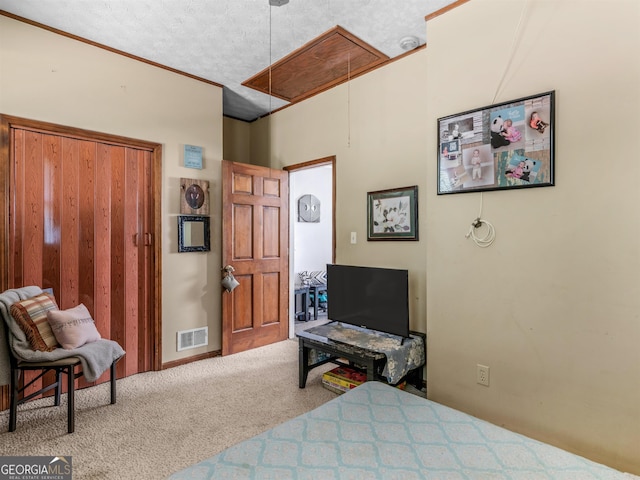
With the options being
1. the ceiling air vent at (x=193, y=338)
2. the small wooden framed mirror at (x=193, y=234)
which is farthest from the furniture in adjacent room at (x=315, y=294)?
the small wooden framed mirror at (x=193, y=234)

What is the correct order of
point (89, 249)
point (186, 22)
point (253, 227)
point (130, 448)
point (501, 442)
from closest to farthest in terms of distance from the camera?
point (501, 442) → point (130, 448) → point (186, 22) → point (89, 249) → point (253, 227)

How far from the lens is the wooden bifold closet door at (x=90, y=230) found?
2.60m

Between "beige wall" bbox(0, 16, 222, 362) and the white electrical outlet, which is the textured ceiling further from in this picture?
the white electrical outlet

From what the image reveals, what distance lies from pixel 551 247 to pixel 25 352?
316 cm

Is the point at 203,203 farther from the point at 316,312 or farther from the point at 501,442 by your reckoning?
the point at 501,442

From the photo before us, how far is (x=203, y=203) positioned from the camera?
349 centimetres

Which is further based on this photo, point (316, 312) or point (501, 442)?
point (316, 312)

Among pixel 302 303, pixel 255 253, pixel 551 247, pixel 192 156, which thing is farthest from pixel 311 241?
pixel 551 247

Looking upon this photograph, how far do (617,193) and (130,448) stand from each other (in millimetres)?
2988

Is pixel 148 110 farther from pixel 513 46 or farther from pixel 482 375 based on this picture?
pixel 482 375

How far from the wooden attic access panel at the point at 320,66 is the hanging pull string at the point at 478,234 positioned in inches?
67.0

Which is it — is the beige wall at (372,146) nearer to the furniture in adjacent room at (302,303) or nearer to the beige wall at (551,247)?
the beige wall at (551,247)

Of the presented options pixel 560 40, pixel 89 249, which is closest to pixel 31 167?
pixel 89 249

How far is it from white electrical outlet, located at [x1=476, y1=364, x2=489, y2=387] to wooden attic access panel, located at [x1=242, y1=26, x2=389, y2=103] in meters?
2.55
